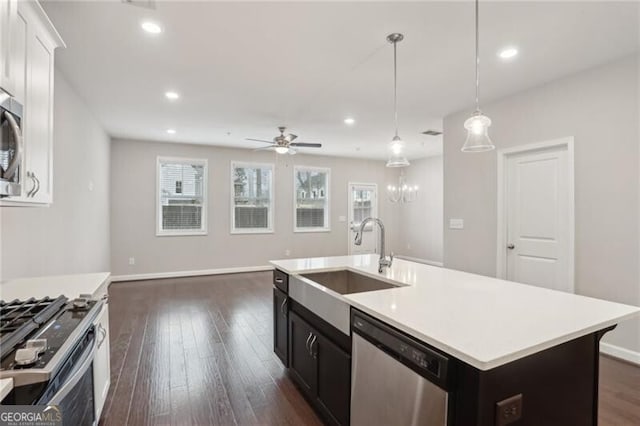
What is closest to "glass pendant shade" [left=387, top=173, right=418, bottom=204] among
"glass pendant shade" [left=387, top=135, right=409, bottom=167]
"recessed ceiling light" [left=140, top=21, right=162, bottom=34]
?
"glass pendant shade" [left=387, top=135, right=409, bottom=167]

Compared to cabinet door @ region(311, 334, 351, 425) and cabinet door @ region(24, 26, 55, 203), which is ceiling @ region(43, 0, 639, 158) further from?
cabinet door @ region(311, 334, 351, 425)

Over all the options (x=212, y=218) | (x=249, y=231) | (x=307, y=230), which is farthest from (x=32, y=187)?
(x=307, y=230)

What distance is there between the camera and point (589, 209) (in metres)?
3.14

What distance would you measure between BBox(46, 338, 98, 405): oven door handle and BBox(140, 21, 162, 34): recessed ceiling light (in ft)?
7.17

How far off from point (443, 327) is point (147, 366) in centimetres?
271

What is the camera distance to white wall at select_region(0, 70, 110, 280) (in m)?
2.36

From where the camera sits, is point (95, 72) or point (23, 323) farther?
point (95, 72)

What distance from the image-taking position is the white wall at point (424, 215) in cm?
787

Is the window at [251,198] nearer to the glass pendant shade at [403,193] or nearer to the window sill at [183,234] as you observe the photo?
the window sill at [183,234]

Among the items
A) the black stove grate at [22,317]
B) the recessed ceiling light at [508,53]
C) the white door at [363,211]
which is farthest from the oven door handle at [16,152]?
the white door at [363,211]

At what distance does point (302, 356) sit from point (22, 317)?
5.19 feet

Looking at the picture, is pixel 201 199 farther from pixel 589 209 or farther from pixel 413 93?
pixel 589 209

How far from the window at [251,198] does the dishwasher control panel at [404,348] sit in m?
5.78

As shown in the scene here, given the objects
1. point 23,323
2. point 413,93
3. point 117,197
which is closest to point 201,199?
point 117,197
